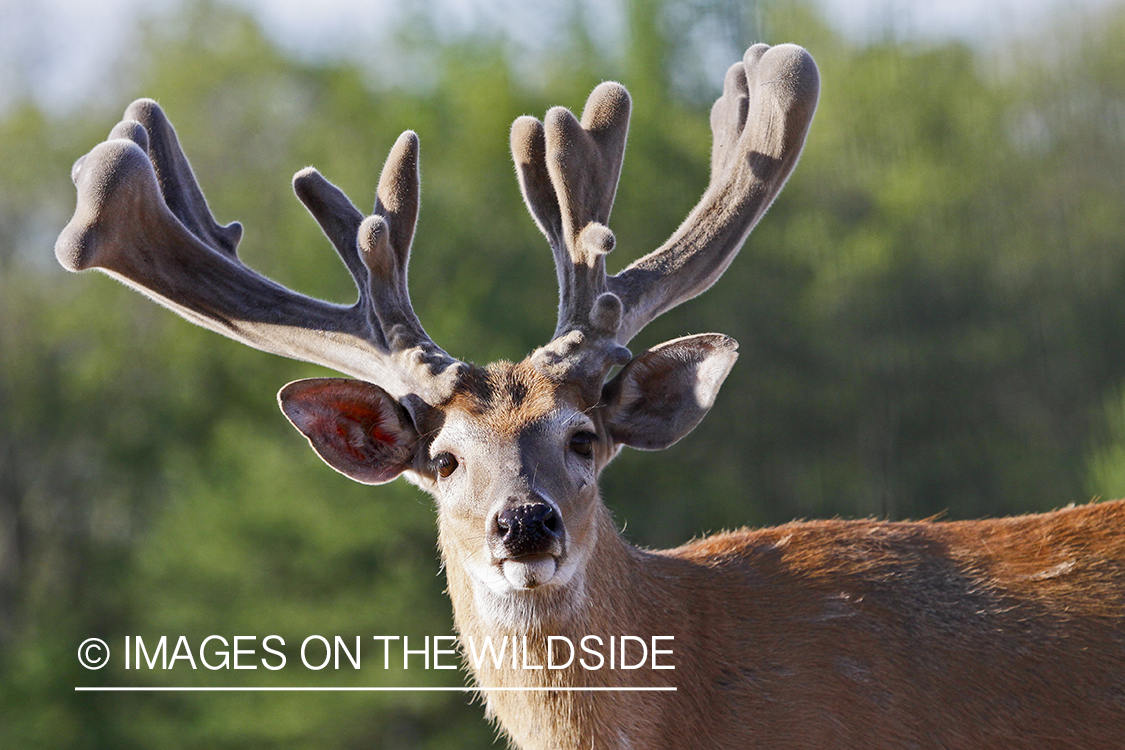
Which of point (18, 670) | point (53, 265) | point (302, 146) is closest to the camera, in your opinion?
point (18, 670)

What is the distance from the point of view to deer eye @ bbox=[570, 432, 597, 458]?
412cm

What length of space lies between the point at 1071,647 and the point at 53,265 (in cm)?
3117

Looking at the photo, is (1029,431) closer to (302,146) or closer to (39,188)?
(302,146)

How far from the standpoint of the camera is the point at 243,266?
15.9ft

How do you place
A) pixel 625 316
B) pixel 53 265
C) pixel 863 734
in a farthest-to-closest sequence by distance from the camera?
pixel 53 265, pixel 625 316, pixel 863 734

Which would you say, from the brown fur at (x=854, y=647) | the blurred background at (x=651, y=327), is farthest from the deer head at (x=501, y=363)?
the blurred background at (x=651, y=327)

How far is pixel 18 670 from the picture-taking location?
29.9 m

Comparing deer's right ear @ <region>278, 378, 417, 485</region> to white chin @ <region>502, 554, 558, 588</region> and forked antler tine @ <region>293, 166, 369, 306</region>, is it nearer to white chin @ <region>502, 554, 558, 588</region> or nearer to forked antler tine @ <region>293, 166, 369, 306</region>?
forked antler tine @ <region>293, 166, 369, 306</region>

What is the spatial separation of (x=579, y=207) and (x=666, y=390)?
672mm

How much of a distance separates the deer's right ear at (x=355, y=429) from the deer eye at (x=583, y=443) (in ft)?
1.78

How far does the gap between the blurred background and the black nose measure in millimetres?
24113

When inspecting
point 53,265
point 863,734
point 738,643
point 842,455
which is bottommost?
point 863,734

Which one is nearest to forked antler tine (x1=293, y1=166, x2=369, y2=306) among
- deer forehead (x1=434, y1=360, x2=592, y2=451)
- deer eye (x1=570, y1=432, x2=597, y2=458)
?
deer forehead (x1=434, y1=360, x2=592, y2=451)

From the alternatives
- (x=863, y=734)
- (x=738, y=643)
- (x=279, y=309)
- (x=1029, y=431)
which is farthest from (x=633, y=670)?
(x=1029, y=431)
